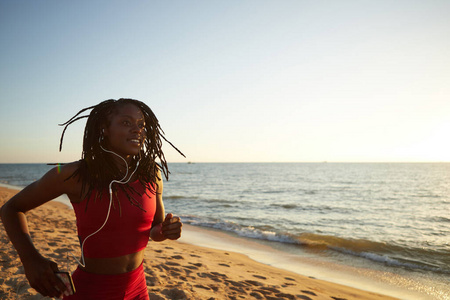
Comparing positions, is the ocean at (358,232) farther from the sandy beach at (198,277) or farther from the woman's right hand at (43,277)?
the woman's right hand at (43,277)

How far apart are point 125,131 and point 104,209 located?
57 cm

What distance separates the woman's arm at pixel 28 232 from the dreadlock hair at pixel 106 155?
0.12 m

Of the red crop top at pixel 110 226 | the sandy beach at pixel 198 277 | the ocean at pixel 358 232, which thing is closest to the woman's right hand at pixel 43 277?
the red crop top at pixel 110 226

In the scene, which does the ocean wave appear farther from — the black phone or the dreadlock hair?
the black phone

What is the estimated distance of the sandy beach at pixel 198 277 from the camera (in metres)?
4.46

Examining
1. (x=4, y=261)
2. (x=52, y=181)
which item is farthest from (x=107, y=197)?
(x=4, y=261)

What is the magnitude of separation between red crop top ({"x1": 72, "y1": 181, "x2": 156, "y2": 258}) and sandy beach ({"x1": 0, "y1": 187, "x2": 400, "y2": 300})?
2.90 m

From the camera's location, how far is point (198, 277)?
562 centimetres

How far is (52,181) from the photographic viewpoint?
1612mm

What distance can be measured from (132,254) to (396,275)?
26.1 ft

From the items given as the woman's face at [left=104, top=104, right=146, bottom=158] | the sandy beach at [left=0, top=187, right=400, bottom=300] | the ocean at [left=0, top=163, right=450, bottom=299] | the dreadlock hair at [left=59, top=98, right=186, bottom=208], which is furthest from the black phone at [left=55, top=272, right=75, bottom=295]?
the ocean at [left=0, top=163, right=450, bottom=299]

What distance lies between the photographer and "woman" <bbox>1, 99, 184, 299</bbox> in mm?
1498

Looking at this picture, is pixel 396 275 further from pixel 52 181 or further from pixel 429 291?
pixel 52 181

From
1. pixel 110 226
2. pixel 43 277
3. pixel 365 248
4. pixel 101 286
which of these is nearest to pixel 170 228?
pixel 110 226
